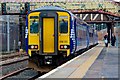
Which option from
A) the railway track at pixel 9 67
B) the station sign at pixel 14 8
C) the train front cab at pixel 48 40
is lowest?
the railway track at pixel 9 67

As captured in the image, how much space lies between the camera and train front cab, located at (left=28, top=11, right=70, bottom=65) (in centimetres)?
1758

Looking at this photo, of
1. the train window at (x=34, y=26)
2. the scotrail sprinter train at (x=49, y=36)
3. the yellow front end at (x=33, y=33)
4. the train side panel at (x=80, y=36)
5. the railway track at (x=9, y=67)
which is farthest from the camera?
the train side panel at (x=80, y=36)

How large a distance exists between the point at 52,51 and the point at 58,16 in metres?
1.64

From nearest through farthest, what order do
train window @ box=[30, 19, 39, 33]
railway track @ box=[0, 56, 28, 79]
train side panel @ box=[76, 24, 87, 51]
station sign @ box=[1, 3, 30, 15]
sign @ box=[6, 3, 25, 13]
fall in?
1. train window @ box=[30, 19, 39, 33]
2. railway track @ box=[0, 56, 28, 79]
3. train side panel @ box=[76, 24, 87, 51]
4. station sign @ box=[1, 3, 30, 15]
5. sign @ box=[6, 3, 25, 13]

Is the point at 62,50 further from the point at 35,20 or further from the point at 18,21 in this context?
the point at 18,21

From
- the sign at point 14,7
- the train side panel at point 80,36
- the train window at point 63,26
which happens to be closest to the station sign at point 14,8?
the sign at point 14,7

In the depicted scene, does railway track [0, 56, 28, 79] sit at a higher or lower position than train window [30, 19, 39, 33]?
lower

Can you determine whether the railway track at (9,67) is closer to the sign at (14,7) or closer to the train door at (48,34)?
the train door at (48,34)

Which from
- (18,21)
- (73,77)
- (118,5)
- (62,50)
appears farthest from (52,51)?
(118,5)

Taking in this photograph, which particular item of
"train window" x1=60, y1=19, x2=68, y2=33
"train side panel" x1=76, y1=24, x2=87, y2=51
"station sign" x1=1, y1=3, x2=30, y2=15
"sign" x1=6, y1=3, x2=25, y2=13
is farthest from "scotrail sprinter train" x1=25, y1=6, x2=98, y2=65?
"sign" x1=6, y1=3, x2=25, y2=13

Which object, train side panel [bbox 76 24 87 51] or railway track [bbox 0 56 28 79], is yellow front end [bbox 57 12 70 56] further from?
train side panel [bbox 76 24 87 51]

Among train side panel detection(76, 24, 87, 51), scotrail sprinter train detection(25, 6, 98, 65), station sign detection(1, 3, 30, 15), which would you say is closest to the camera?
scotrail sprinter train detection(25, 6, 98, 65)

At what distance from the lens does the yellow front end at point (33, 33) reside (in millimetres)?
17719

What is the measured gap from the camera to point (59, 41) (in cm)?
1772
